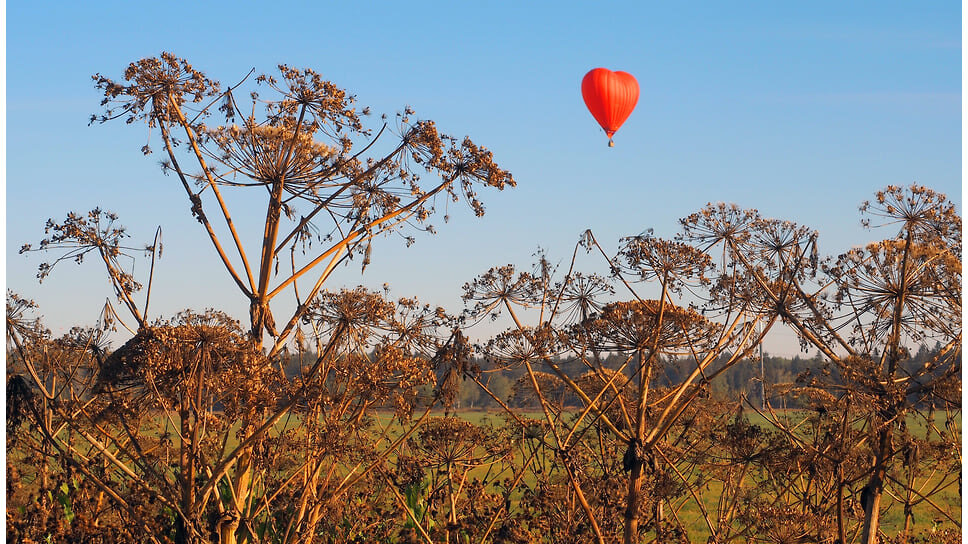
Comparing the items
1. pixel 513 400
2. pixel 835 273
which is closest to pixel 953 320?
pixel 835 273

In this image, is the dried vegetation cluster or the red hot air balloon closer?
the dried vegetation cluster

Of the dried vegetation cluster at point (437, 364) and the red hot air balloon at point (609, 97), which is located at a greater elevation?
the red hot air balloon at point (609, 97)

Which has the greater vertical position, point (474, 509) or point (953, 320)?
point (953, 320)

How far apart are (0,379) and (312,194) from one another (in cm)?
456

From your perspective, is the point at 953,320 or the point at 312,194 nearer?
the point at 953,320

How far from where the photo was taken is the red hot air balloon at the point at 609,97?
77.1 ft

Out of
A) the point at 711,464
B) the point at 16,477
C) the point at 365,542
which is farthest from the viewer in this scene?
the point at 16,477

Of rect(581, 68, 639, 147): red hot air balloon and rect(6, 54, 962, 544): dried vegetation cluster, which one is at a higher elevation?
rect(581, 68, 639, 147): red hot air balloon

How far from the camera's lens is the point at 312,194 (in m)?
14.0

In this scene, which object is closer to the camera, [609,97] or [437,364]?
[437,364]

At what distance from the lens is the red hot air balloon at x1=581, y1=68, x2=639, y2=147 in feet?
77.1

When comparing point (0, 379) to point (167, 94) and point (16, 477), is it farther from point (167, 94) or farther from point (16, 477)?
point (16, 477)

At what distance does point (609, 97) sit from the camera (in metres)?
23.5

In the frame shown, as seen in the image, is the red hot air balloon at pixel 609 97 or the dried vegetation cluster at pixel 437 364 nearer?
the dried vegetation cluster at pixel 437 364
